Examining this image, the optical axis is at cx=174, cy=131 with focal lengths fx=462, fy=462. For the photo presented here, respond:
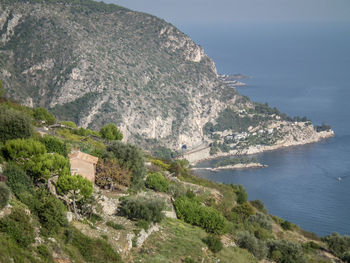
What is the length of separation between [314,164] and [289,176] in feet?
30.3

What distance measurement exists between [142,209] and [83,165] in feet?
13.1

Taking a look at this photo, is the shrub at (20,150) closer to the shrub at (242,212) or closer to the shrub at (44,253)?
the shrub at (44,253)

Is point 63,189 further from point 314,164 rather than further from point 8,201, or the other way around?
point 314,164

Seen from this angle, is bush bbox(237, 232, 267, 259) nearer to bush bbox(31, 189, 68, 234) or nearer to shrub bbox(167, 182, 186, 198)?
shrub bbox(167, 182, 186, 198)

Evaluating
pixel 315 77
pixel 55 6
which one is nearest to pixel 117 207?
pixel 55 6

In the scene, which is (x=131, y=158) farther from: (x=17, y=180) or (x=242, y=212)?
(x=242, y=212)

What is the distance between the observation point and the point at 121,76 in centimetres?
10525

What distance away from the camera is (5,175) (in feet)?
51.1

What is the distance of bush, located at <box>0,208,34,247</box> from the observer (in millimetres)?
12234

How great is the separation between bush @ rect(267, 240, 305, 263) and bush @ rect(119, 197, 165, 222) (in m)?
7.21

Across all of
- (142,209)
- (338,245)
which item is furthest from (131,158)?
(338,245)

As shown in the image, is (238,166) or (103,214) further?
(238,166)

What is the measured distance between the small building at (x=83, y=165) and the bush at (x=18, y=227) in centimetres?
600

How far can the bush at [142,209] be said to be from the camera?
16828 mm
